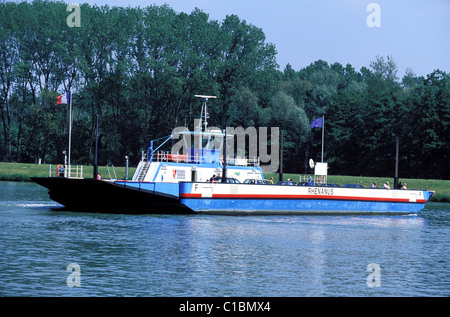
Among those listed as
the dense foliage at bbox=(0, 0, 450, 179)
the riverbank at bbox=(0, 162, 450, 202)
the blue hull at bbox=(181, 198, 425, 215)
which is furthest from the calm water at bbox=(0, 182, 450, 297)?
the dense foliage at bbox=(0, 0, 450, 179)

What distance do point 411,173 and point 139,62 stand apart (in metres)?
40.7

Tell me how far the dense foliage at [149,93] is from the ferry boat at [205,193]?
137 feet

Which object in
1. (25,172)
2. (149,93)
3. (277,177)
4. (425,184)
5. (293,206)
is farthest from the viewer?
(149,93)

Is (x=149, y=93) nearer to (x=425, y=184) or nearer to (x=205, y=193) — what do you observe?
(x=425, y=184)

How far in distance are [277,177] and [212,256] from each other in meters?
56.8

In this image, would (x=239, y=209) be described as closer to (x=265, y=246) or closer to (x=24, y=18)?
(x=265, y=246)

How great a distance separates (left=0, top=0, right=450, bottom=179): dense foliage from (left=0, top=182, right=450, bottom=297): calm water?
52.8m

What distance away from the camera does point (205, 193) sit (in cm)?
4169

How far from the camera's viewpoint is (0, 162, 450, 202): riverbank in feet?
238

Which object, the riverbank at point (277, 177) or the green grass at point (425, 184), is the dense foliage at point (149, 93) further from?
the green grass at point (425, 184)

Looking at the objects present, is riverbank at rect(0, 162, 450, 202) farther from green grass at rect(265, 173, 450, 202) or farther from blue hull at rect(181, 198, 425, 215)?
blue hull at rect(181, 198, 425, 215)

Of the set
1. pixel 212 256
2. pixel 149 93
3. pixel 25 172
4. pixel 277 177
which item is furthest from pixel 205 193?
pixel 149 93

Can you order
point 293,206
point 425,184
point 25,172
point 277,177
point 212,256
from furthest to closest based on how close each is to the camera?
point 25,172 → point 277,177 → point 425,184 → point 293,206 → point 212,256
